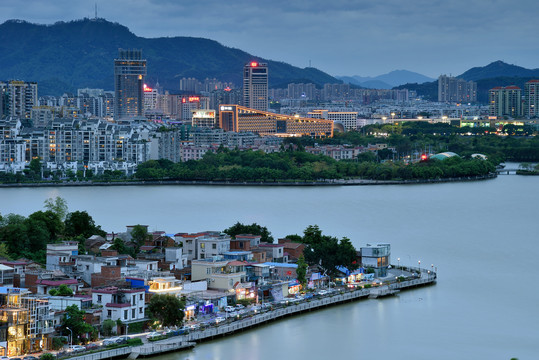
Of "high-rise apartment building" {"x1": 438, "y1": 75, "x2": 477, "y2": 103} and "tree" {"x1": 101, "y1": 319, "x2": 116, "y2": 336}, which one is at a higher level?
"high-rise apartment building" {"x1": 438, "y1": 75, "x2": 477, "y2": 103}

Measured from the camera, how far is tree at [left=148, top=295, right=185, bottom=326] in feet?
26.6

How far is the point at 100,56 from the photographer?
9388cm

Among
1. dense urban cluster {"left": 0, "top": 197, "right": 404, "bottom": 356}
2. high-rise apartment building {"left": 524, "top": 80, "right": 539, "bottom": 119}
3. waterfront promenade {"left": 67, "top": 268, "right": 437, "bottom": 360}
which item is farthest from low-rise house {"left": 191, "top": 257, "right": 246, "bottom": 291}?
high-rise apartment building {"left": 524, "top": 80, "right": 539, "bottom": 119}

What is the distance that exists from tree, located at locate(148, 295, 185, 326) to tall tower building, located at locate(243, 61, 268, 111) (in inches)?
1671

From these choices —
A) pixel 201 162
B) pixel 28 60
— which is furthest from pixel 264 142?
pixel 28 60

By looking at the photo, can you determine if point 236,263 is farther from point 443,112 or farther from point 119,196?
point 443,112

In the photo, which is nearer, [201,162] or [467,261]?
[467,261]

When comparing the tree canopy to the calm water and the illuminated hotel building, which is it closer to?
the calm water

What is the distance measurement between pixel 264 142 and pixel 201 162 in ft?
27.5

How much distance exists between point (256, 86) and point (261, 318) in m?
42.5

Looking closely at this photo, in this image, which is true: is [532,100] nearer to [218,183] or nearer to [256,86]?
[256,86]

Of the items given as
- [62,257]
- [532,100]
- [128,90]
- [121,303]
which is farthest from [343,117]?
[121,303]

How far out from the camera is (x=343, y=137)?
36.8 meters

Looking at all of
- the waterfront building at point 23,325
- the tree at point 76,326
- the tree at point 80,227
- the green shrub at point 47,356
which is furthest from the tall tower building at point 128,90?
the green shrub at point 47,356
